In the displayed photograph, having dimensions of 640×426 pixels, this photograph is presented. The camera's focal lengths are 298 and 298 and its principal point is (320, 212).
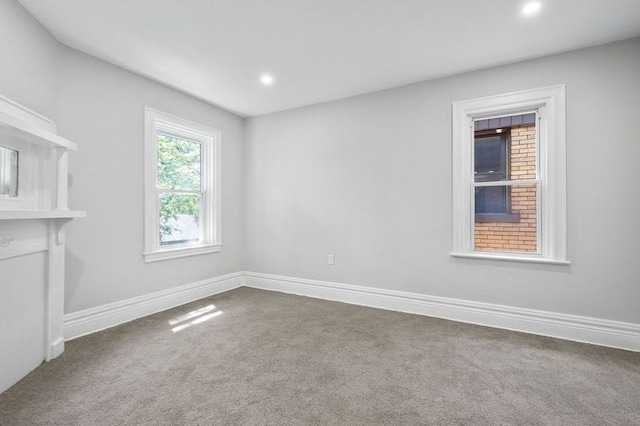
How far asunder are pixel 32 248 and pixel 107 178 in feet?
3.37

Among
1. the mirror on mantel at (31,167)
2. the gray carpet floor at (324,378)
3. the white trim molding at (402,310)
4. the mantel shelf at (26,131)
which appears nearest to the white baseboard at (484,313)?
the white trim molding at (402,310)

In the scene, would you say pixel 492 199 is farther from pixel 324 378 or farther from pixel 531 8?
pixel 324 378

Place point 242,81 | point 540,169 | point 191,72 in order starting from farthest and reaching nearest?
1. point 242,81
2. point 191,72
3. point 540,169

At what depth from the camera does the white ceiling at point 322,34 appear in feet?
6.96

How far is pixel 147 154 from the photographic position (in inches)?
127

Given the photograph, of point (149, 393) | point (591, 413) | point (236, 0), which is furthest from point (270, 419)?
point (236, 0)

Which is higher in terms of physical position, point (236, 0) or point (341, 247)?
point (236, 0)

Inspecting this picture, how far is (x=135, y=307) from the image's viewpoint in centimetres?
308

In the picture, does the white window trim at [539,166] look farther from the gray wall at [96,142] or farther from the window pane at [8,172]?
the window pane at [8,172]

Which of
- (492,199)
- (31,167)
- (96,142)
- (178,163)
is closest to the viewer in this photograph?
(31,167)

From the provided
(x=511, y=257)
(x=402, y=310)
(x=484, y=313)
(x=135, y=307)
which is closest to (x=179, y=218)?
(x=135, y=307)

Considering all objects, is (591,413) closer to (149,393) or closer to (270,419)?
(270,419)

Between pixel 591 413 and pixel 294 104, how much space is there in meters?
3.94

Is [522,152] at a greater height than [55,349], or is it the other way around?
[522,152]
